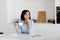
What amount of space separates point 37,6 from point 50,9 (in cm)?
39

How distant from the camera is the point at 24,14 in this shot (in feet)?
5.70

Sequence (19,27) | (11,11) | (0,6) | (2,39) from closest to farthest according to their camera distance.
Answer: (2,39) < (19,27) < (0,6) < (11,11)

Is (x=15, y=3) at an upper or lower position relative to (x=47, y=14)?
upper

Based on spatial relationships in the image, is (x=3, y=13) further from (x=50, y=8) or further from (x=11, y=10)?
(x=50, y=8)

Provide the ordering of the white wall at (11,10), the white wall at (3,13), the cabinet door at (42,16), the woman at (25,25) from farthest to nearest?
the cabinet door at (42,16) < the white wall at (11,10) < the white wall at (3,13) < the woman at (25,25)

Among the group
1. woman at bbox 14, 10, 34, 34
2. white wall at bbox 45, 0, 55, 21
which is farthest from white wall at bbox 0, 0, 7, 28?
woman at bbox 14, 10, 34, 34

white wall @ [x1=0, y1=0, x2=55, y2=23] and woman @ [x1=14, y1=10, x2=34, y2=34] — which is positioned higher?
white wall @ [x1=0, y1=0, x2=55, y2=23]

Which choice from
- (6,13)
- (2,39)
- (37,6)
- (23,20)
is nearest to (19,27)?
(23,20)

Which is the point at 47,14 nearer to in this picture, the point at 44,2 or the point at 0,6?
the point at 44,2

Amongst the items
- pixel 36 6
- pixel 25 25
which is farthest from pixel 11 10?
pixel 25 25

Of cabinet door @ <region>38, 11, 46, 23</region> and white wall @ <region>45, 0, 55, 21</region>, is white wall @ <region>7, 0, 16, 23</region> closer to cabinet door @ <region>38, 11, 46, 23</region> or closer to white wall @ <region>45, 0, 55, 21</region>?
cabinet door @ <region>38, 11, 46, 23</region>

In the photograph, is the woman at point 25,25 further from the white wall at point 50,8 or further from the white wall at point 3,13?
the white wall at point 50,8

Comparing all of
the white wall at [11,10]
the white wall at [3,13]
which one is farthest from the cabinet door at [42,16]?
the white wall at [3,13]

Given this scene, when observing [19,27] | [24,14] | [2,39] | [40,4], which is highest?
[40,4]
